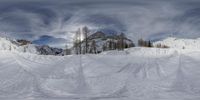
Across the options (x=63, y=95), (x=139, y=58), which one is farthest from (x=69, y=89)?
(x=139, y=58)

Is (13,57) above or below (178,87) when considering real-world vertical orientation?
above

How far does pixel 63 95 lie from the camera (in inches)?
738

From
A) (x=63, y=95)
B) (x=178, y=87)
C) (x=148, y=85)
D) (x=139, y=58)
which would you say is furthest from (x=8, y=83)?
(x=139, y=58)

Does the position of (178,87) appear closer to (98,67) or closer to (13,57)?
(98,67)

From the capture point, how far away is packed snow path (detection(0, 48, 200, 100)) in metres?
18.6

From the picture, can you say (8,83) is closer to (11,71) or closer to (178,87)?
(11,71)

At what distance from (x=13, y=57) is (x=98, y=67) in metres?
6.32

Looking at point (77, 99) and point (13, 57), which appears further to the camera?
point (13, 57)

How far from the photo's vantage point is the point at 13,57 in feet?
86.8

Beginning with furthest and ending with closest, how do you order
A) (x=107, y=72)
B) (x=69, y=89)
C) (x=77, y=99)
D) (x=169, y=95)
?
1. (x=107, y=72)
2. (x=69, y=89)
3. (x=169, y=95)
4. (x=77, y=99)

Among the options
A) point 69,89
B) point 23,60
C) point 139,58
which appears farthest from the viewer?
point 139,58

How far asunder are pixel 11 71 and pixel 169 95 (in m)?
10.4

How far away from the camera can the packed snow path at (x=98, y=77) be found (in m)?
18.6

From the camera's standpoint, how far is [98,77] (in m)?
22.3
